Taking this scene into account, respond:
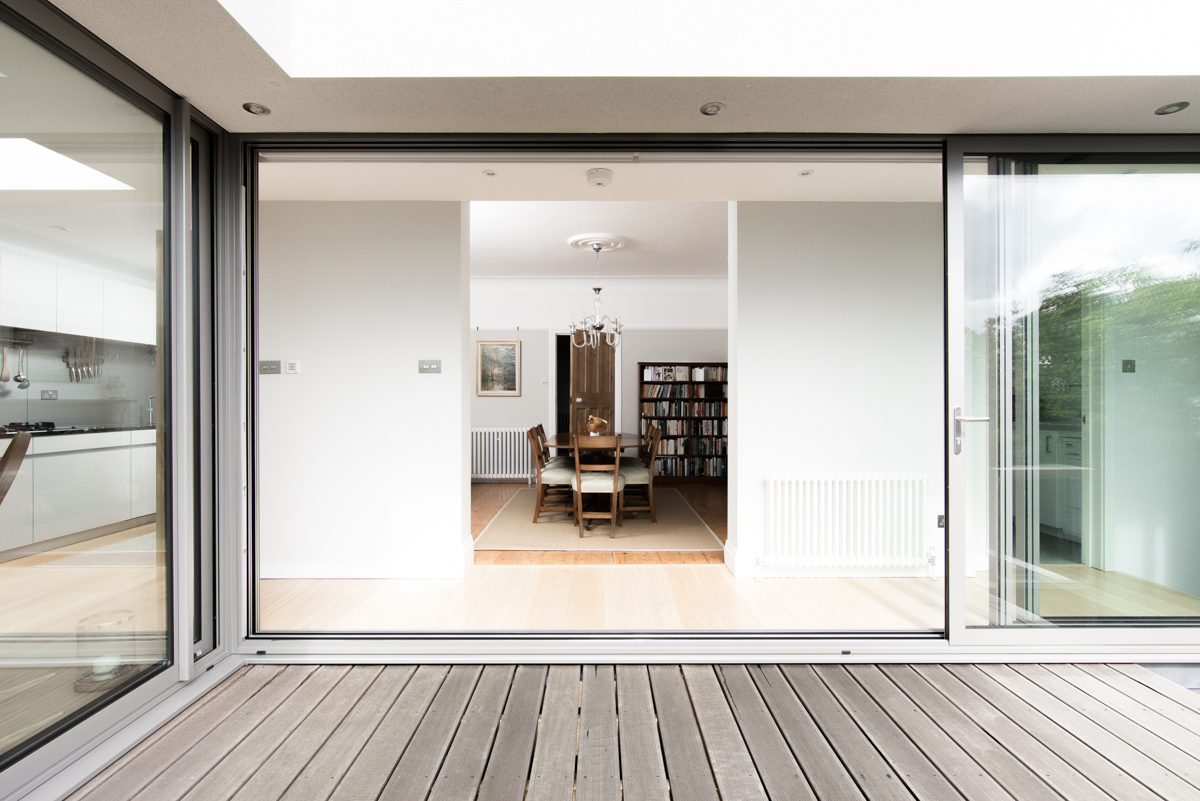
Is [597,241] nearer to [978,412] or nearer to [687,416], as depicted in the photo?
[687,416]

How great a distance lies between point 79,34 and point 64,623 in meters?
1.71

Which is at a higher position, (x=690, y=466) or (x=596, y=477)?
(x=596, y=477)

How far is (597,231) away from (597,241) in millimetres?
251

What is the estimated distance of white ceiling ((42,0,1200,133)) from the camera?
1776mm

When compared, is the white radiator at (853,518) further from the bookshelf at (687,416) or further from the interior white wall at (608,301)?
the interior white wall at (608,301)

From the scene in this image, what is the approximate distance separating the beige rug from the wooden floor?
191 centimetres

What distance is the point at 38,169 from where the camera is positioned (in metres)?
1.49

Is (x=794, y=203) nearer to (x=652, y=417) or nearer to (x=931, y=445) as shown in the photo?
(x=931, y=445)

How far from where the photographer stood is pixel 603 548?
4070mm

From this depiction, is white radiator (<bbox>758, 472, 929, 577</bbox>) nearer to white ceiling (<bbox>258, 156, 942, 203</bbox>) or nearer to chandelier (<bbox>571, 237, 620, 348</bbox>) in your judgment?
white ceiling (<bbox>258, 156, 942, 203</bbox>)

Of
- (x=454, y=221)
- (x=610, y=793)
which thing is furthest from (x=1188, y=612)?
(x=454, y=221)

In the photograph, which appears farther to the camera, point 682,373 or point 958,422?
point 682,373

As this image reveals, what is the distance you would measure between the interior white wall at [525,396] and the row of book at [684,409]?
1.38 m

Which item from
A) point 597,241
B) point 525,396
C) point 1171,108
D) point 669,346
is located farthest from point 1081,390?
point 525,396
